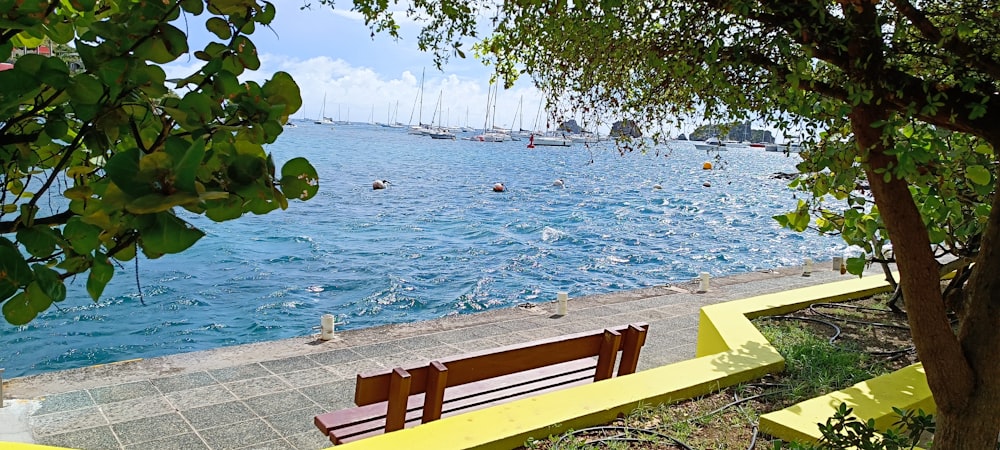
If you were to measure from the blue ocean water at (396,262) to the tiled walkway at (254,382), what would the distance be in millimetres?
1301

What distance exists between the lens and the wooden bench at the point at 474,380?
4539mm

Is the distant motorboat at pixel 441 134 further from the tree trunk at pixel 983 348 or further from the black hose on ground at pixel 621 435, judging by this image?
the tree trunk at pixel 983 348

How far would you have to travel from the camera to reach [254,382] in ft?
21.5

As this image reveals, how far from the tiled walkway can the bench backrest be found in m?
1.01

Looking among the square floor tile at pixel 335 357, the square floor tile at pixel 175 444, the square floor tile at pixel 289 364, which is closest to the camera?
the square floor tile at pixel 175 444

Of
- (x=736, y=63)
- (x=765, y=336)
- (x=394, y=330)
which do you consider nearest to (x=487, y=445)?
(x=736, y=63)

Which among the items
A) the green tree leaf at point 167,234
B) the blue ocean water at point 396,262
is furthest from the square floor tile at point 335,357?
the green tree leaf at point 167,234

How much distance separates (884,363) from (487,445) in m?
3.57

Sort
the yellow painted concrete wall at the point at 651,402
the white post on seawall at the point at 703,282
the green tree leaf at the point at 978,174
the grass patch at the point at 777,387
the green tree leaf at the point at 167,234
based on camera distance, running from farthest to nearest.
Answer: the white post on seawall at the point at 703,282 < the grass patch at the point at 777,387 < the yellow painted concrete wall at the point at 651,402 < the green tree leaf at the point at 978,174 < the green tree leaf at the point at 167,234

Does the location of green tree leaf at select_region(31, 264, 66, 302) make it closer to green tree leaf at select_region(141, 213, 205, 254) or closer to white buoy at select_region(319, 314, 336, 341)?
green tree leaf at select_region(141, 213, 205, 254)

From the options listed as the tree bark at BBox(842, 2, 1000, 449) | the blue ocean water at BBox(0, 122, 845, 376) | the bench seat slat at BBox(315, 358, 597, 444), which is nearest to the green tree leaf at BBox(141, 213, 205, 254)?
the blue ocean water at BBox(0, 122, 845, 376)

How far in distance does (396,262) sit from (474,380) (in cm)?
1645

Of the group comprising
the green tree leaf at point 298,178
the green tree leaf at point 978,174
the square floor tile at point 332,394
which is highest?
the green tree leaf at point 978,174

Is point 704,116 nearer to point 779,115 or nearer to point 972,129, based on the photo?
point 779,115
